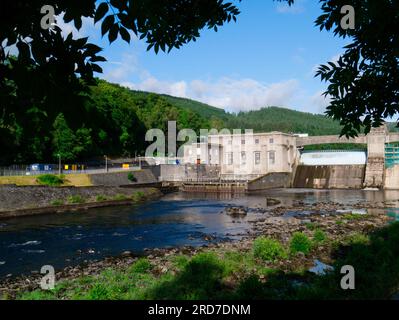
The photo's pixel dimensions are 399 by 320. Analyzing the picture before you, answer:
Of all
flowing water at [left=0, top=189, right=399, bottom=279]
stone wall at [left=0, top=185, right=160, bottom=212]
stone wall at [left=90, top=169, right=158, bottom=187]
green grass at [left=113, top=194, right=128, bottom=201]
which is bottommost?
flowing water at [left=0, top=189, right=399, bottom=279]

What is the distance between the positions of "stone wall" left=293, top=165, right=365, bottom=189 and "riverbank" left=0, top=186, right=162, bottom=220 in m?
39.3

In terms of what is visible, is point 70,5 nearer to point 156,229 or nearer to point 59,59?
point 59,59

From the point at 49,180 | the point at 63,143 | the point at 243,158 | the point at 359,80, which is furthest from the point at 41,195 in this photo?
the point at 243,158

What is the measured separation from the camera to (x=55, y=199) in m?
45.9

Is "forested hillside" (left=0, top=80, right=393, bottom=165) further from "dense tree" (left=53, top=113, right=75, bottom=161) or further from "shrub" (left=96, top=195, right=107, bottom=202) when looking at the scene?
"shrub" (left=96, top=195, right=107, bottom=202)

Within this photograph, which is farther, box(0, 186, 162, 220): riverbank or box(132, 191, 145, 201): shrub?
box(132, 191, 145, 201): shrub

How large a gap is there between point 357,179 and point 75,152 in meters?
56.2

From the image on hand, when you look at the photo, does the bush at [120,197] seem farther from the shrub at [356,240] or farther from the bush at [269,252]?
the bush at [269,252]

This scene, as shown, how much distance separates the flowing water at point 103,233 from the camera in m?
23.7

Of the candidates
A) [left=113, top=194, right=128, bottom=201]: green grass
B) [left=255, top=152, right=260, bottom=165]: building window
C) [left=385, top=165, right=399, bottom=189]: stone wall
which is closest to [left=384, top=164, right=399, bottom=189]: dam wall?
[left=385, top=165, right=399, bottom=189]: stone wall

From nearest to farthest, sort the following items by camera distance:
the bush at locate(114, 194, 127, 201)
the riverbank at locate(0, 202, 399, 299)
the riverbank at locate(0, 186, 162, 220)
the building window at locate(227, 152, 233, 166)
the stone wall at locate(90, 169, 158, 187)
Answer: the riverbank at locate(0, 202, 399, 299)
the riverbank at locate(0, 186, 162, 220)
the bush at locate(114, 194, 127, 201)
the stone wall at locate(90, 169, 158, 187)
the building window at locate(227, 152, 233, 166)

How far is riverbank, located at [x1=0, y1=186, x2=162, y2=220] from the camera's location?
135ft

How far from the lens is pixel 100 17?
13.1 ft

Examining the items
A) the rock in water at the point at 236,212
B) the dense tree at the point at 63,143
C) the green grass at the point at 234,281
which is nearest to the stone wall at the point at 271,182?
the rock in water at the point at 236,212
